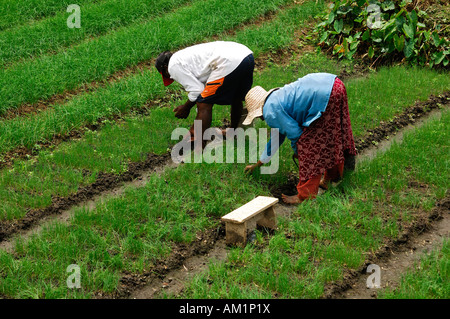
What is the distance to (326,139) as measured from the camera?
6.14 m

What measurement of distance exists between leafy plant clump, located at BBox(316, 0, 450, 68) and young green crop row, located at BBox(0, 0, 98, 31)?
18.2ft

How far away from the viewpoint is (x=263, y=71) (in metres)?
10.5

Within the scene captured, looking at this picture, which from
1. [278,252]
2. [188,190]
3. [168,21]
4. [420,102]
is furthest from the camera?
[168,21]

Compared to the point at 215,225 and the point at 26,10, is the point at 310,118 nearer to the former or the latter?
the point at 215,225

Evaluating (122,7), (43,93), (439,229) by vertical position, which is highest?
(122,7)

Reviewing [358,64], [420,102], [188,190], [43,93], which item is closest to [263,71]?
[358,64]

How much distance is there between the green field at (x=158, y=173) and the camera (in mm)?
5096

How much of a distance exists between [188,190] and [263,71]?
14.9 ft

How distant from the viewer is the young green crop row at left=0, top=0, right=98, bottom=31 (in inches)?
462

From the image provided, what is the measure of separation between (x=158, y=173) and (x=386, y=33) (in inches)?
227

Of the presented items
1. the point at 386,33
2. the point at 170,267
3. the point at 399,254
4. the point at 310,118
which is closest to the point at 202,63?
the point at 310,118

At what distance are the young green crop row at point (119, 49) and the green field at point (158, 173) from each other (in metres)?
0.03

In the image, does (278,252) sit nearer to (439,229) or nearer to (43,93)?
(439,229)

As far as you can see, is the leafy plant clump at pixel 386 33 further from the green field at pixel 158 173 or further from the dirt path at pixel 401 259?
the dirt path at pixel 401 259
